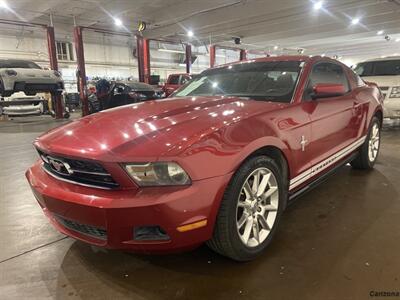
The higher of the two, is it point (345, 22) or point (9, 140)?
point (345, 22)

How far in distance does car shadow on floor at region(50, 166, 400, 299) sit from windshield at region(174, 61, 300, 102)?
1.02 m

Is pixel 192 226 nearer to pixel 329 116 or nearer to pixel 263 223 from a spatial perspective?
pixel 263 223

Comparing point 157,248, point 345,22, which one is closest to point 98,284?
point 157,248

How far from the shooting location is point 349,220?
2438 millimetres

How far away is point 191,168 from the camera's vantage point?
1.52 metres

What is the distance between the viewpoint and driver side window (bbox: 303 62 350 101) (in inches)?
96.3

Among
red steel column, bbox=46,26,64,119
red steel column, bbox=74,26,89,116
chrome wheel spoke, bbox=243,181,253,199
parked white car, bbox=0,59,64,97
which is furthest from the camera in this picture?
red steel column, bbox=46,26,64,119

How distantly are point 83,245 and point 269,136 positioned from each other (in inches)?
58.5

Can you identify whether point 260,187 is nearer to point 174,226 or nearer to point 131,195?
point 174,226

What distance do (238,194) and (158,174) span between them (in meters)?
0.48

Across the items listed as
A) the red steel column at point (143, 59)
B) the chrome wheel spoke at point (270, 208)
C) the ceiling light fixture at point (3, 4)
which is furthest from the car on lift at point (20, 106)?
the chrome wheel spoke at point (270, 208)

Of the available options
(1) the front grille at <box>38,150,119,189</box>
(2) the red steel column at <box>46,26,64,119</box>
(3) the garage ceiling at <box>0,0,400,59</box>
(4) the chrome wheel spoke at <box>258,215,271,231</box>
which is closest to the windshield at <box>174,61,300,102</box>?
(4) the chrome wheel spoke at <box>258,215,271,231</box>

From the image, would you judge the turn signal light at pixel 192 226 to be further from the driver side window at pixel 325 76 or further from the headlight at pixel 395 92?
the headlight at pixel 395 92

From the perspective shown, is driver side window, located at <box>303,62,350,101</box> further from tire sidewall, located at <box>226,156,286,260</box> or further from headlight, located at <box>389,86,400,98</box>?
headlight, located at <box>389,86,400,98</box>
